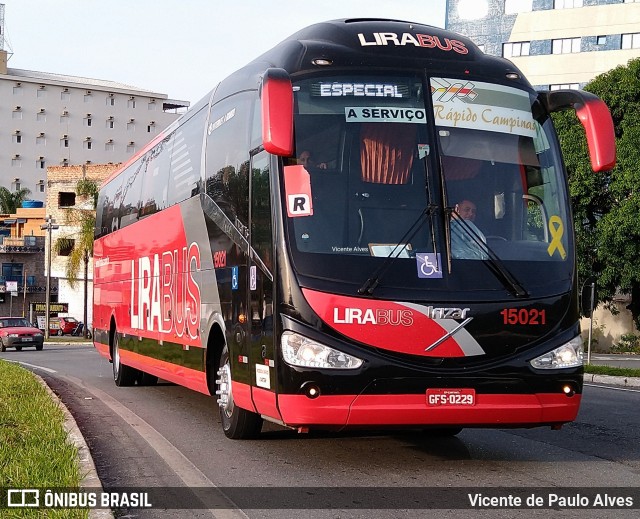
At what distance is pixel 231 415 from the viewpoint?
1070 cm

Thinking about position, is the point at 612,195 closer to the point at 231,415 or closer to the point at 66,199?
the point at 231,415

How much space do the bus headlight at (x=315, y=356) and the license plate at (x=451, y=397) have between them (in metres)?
0.62

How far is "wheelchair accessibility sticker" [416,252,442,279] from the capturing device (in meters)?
8.52

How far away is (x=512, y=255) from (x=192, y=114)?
6026mm

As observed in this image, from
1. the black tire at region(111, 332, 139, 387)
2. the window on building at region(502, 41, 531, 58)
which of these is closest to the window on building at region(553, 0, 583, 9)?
the window on building at region(502, 41, 531, 58)

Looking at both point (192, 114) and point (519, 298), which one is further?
point (192, 114)

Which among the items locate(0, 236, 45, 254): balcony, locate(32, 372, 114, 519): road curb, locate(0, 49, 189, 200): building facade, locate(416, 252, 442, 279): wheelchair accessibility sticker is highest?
locate(0, 49, 189, 200): building facade

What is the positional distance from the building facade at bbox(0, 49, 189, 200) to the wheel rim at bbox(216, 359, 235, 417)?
5175 inches

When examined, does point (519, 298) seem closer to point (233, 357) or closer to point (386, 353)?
point (386, 353)

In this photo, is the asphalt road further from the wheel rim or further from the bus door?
the bus door

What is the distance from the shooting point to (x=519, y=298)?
866 centimetres

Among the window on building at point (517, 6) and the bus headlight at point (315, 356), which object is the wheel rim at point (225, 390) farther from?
the window on building at point (517, 6)

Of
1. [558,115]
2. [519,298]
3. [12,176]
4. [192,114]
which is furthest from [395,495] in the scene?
[12,176]

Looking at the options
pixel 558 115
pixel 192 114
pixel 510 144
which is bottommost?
pixel 510 144
